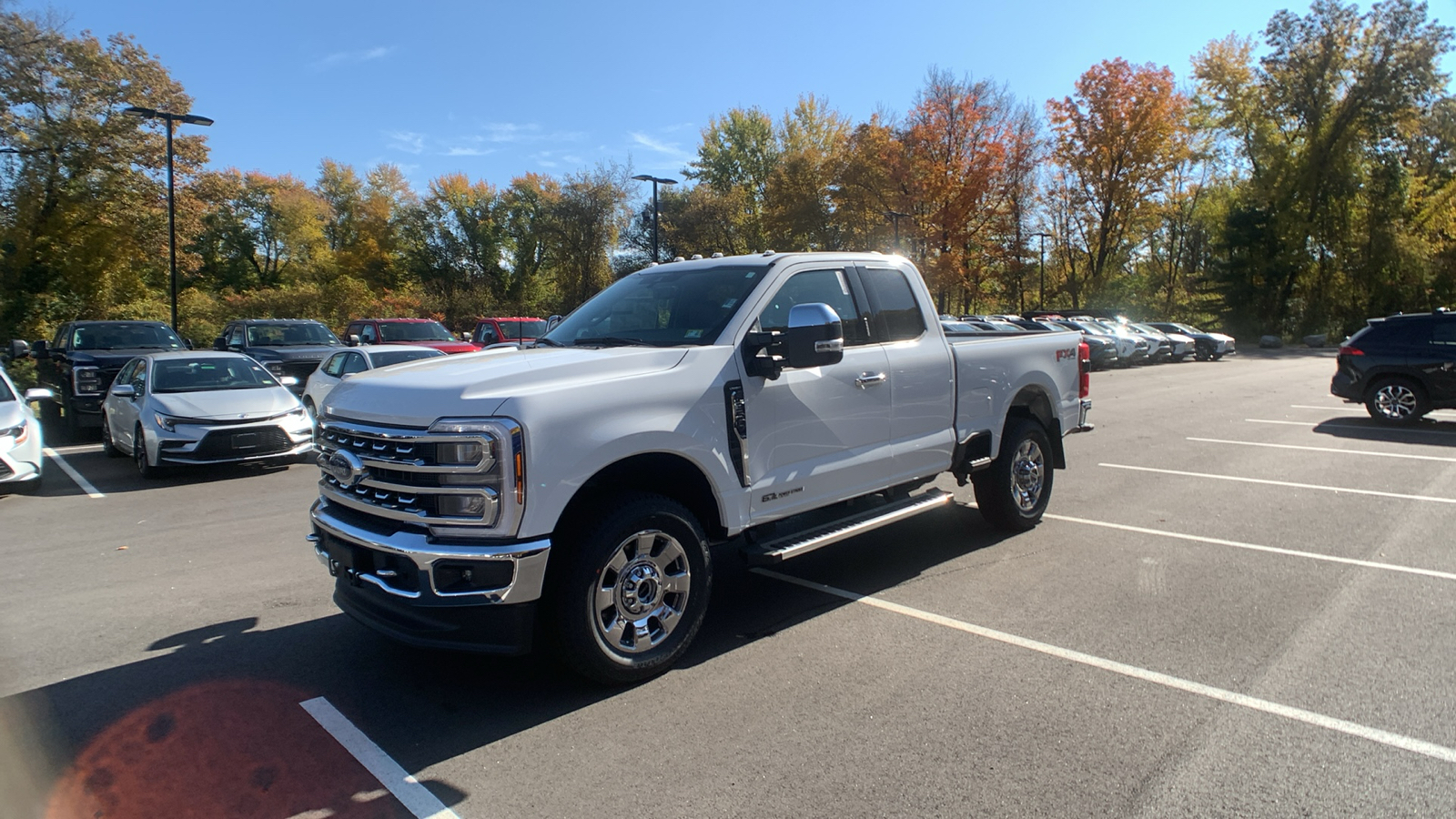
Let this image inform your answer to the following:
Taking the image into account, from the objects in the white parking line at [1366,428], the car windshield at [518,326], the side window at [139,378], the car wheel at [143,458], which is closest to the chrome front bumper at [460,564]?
the car wheel at [143,458]

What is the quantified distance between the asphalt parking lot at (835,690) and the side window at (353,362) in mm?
6618

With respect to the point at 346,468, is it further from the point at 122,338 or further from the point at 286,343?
the point at 286,343

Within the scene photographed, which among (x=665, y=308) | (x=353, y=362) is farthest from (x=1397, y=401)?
(x=353, y=362)

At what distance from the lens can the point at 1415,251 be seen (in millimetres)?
45344

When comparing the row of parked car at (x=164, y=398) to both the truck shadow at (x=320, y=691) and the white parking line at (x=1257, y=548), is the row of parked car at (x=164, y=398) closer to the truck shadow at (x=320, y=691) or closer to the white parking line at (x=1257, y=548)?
the truck shadow at (x=320, y=691)

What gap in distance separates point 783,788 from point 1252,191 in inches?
2211

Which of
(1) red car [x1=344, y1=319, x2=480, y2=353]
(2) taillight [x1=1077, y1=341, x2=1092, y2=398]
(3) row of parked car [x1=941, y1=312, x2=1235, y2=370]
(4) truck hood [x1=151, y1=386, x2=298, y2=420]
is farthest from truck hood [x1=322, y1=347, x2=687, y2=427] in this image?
(3) row of parked car [x1=941, y1=312, x2=1235, y2=370]

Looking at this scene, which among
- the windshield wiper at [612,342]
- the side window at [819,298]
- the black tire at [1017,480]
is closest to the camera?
the windshield wiper at [612,342]

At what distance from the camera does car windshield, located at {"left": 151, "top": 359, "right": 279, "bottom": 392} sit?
36.2ft

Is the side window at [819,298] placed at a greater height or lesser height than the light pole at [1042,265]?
lesser

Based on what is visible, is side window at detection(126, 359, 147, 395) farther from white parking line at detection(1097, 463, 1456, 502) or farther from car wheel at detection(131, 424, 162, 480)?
white parking line at detection(1097, 463, 1456, 502)

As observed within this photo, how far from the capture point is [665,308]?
5168 mm

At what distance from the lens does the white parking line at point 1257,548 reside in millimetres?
5895

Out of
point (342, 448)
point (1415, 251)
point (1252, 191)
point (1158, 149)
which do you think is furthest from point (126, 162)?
point (1415, 251)
